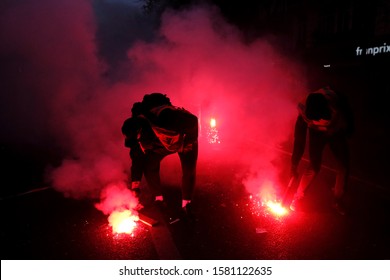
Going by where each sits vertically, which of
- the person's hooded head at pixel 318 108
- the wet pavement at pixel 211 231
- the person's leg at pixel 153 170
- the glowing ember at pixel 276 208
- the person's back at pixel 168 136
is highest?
the person's hooded head at pixel 318 108

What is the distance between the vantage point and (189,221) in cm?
395

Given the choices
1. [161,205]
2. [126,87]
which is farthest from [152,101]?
[126,87]

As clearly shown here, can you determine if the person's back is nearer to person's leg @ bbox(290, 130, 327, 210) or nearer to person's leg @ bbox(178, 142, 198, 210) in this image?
person's leg @ bbox(178, 142, 198, 210)

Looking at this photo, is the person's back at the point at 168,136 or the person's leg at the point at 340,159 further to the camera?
the person's leg at the point at 340,159

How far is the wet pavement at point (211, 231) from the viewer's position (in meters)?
3.27

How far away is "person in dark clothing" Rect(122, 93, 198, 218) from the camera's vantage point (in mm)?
3393

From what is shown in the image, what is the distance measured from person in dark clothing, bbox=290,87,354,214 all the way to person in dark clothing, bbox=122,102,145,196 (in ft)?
6.72

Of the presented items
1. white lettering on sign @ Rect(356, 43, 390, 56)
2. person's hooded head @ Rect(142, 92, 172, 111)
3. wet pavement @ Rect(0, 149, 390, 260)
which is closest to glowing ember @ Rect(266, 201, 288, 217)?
wet pavement @ Rect(0, 149, 390, 260)

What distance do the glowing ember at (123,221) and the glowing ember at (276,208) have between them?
1.82 meters

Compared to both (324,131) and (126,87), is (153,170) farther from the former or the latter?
(126,87)

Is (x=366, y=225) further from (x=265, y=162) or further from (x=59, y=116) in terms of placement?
(x=59, y=116)

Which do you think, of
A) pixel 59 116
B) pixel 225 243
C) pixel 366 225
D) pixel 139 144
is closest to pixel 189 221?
pixel 225 243

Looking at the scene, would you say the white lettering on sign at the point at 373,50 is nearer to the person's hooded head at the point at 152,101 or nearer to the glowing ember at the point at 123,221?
the person's hooded head at the point at 152,101

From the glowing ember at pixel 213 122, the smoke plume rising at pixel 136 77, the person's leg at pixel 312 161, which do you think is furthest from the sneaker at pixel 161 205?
the glowing ember at pixel 213 122
